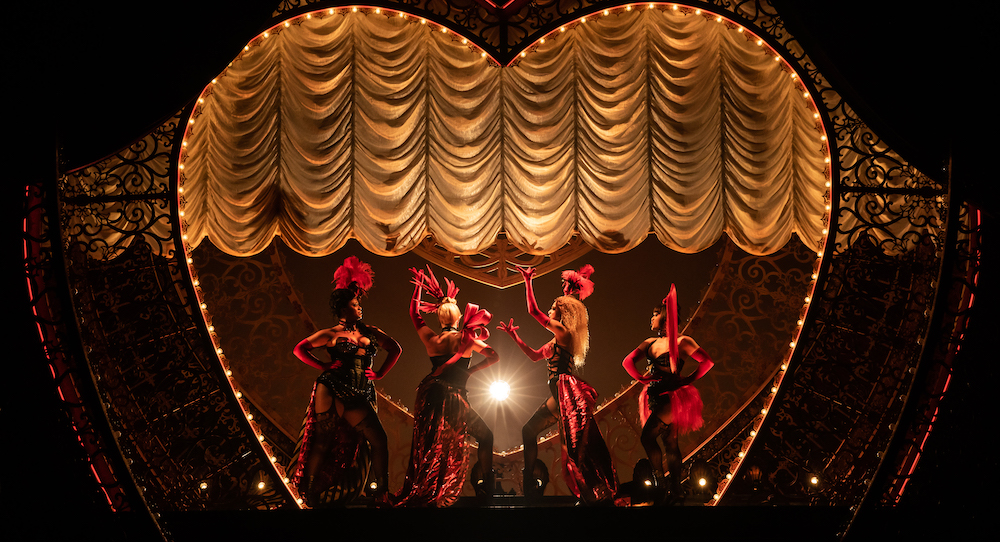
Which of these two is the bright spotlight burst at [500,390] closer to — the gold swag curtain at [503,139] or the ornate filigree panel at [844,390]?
the gold swag curtain at [503,139]

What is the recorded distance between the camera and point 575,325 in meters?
4.51

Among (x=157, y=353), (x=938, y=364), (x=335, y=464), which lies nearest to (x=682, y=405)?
(x=938, y=364)

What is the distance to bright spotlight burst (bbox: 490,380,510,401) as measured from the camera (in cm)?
598

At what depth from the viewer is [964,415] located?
11.9 feet

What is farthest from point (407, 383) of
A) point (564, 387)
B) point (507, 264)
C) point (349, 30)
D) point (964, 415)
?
point (964, 415)

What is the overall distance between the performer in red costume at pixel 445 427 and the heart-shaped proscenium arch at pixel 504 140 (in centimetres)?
53

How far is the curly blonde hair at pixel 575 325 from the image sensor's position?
448 cm

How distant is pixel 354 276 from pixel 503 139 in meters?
1.17

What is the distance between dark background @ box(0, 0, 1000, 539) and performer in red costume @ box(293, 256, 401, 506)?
43.8 inches

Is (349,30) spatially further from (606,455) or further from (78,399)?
(606,455)

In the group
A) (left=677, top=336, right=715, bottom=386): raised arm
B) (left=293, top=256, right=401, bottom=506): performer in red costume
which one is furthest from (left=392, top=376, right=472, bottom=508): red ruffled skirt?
(left=677, top=336, right=715, bottom=386): raised arm

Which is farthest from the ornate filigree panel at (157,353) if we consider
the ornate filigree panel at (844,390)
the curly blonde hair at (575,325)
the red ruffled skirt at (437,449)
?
the ornate filigree panel at (844,390)

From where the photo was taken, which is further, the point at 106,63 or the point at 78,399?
the point at 78,399

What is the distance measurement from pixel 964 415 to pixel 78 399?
4.38 meters
